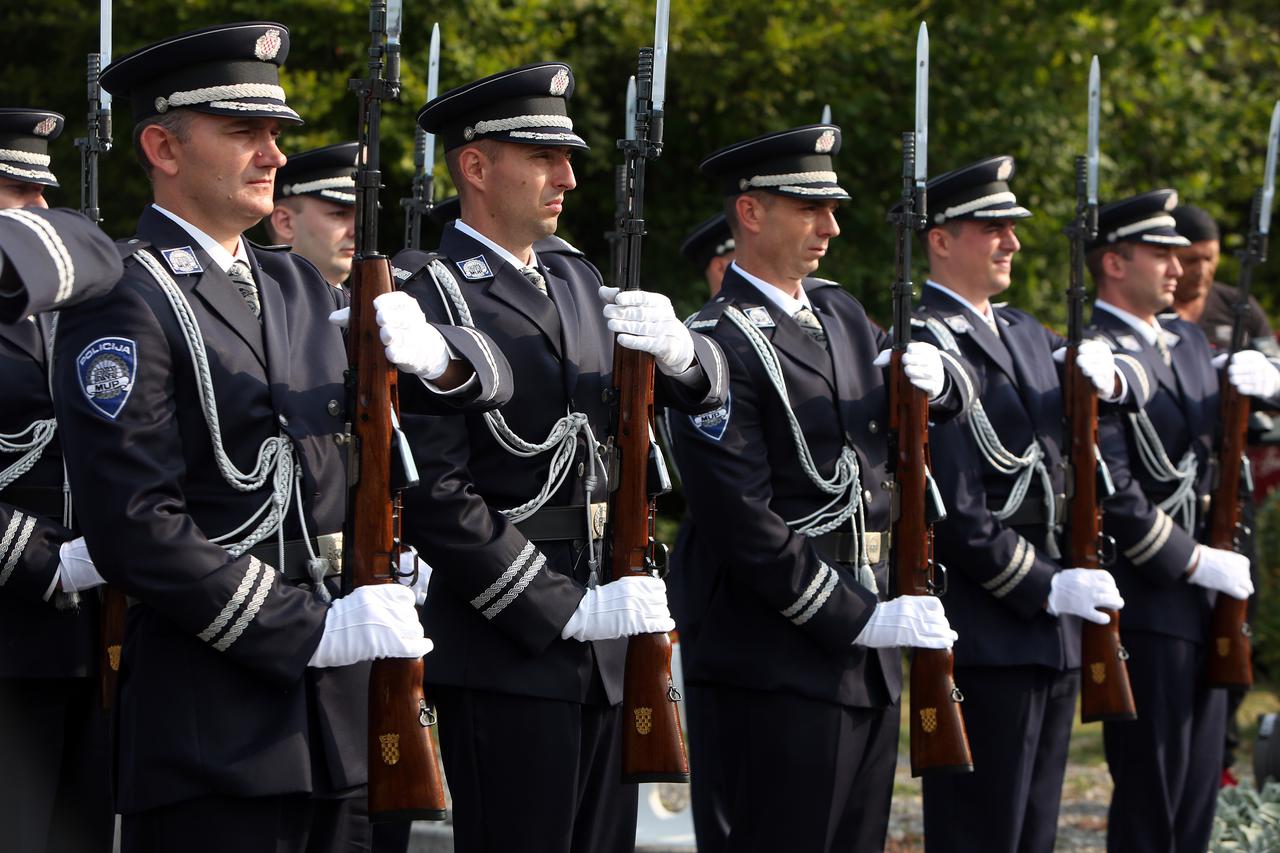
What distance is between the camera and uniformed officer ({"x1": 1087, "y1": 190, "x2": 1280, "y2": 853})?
630cm

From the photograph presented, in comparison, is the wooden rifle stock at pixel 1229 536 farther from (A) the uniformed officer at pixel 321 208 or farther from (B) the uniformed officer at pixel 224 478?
(B) the uniformed officer at pixel 224 478

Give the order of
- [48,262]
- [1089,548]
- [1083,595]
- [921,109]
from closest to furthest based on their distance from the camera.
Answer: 1. [48,262]
2. [921,109]
3. [1083,595]
4. [1089,548]

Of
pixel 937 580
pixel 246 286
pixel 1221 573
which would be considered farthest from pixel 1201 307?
pixel 246 286

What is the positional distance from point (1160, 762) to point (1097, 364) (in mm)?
1417

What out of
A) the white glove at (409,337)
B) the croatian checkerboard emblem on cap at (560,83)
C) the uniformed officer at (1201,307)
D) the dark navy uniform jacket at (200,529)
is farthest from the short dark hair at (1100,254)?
the dark navy uniform jacket at (200,529)

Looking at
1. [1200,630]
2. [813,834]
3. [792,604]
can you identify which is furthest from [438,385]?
[1200,630]

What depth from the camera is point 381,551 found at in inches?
146

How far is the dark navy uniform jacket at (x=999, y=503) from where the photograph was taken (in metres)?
5.52

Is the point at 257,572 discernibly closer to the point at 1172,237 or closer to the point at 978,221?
the point at 978,221

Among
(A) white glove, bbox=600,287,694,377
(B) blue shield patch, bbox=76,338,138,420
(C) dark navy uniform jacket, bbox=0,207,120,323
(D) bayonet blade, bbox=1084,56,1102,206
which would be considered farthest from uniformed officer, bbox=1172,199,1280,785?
(C) dark navy uniform jacket, bbox=0,207,120,323

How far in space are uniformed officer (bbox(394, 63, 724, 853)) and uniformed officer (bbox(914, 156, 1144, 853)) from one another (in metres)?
1.38

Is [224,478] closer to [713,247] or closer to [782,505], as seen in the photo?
[782,505]

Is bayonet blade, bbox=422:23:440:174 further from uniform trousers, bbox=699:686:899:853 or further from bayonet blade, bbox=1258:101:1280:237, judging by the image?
bayonet blade, bbox=1258:101:1280:237

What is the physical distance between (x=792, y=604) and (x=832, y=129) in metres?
1.39
